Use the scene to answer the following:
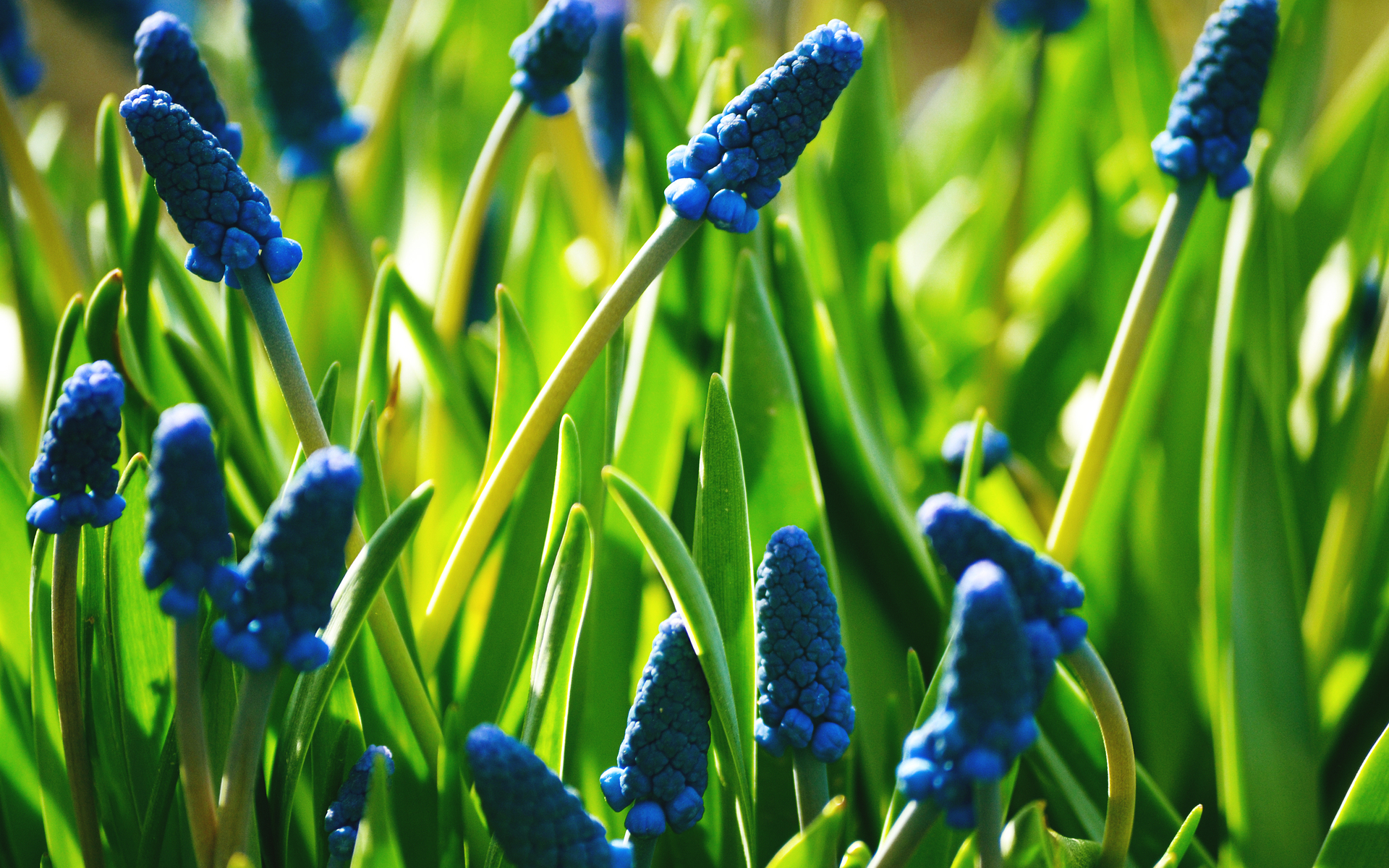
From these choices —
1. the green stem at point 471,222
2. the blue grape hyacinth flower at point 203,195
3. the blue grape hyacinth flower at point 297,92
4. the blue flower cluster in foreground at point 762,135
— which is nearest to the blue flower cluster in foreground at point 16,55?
the blue grape hyacinth flower at point 297,92

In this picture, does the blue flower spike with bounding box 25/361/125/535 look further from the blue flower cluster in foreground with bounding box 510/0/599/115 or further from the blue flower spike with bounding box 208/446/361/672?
the blue flower cluster in foreground with bounding box 510/0/599/115

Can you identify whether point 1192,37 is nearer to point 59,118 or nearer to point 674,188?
point 674,188

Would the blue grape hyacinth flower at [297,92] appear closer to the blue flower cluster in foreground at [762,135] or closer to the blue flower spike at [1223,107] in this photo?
the blue flower cluster in foreground at [762,135]

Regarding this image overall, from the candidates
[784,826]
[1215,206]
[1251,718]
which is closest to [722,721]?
[784,826]

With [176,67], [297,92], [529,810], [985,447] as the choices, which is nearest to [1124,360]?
[985,447]

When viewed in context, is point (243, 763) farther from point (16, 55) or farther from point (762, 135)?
point (16, 55)
